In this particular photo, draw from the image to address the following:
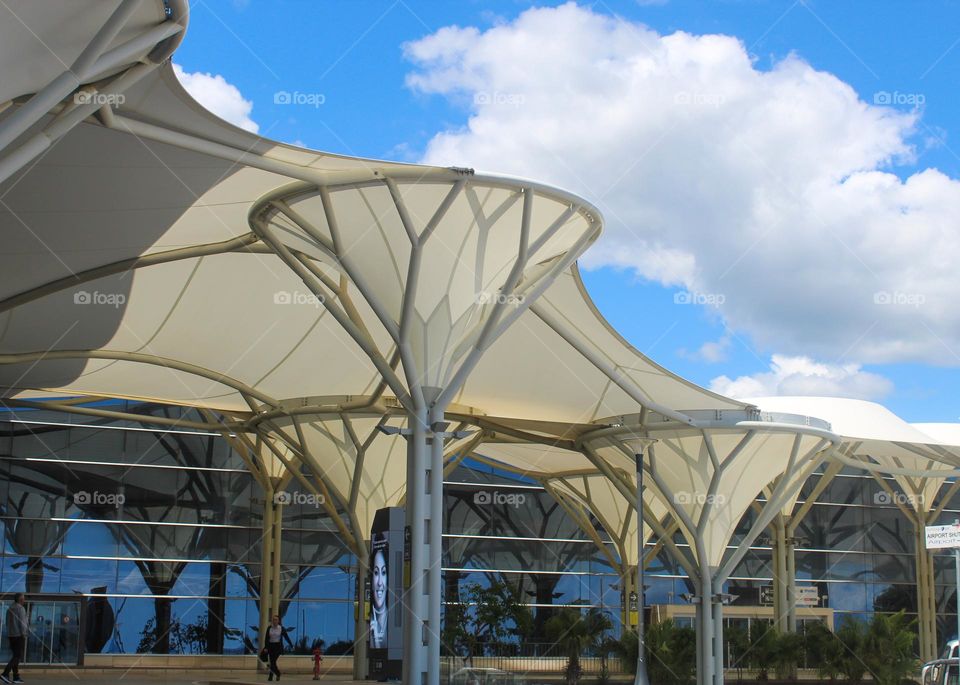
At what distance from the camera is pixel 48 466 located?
138ft

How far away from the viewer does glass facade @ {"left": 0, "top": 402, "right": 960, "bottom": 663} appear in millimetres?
41031

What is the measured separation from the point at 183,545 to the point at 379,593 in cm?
2689

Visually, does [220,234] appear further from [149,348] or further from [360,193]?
[149,348]

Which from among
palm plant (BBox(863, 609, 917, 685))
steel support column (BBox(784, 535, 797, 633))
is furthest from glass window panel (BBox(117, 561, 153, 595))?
palm plant (BBox(863, 609, 917, 685))

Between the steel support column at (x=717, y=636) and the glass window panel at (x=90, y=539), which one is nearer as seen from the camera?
the steel support column at (x=717, y=636)

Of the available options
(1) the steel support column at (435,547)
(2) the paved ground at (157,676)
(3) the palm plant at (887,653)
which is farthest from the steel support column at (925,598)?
(1) the steel support column at (435,547)

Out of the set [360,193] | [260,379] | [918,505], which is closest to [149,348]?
[260,379]

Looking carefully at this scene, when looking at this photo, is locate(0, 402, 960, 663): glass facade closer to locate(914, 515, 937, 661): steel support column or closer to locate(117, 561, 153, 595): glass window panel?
Result: locate(117, 561, 153, 595): glass window panel

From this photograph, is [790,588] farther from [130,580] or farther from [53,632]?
[53,632]

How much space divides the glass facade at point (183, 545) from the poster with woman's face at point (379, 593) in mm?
23097

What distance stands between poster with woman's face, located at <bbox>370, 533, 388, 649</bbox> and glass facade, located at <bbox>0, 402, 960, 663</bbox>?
23097mm

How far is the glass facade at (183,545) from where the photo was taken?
4103cm

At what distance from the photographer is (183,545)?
43406 mm

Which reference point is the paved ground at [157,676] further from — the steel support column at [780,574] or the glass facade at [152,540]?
the steel support column at [780,574]
